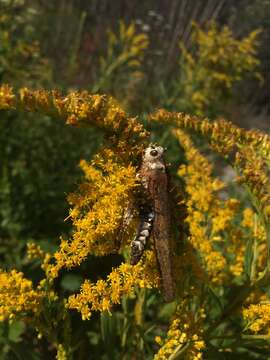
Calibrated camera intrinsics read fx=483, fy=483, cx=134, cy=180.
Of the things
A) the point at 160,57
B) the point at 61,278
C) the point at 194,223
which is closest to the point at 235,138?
the point at 194,223

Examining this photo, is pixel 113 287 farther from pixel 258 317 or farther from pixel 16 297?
pixel 258 317

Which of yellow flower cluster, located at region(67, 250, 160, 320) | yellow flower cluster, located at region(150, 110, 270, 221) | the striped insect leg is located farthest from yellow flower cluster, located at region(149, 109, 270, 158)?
yellow flower cluster, located at region(67, 250, 160, 320)

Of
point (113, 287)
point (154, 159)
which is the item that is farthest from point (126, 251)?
point (154, 159)

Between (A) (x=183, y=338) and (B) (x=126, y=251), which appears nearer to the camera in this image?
(A) (x=183, y=338)

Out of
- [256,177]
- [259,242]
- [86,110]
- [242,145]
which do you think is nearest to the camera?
[86,110]

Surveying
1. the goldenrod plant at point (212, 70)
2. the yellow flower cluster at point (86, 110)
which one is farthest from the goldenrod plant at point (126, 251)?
the goldenrod plant at point (212, 70)

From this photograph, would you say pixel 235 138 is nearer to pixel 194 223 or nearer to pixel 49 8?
pixel 194 223
